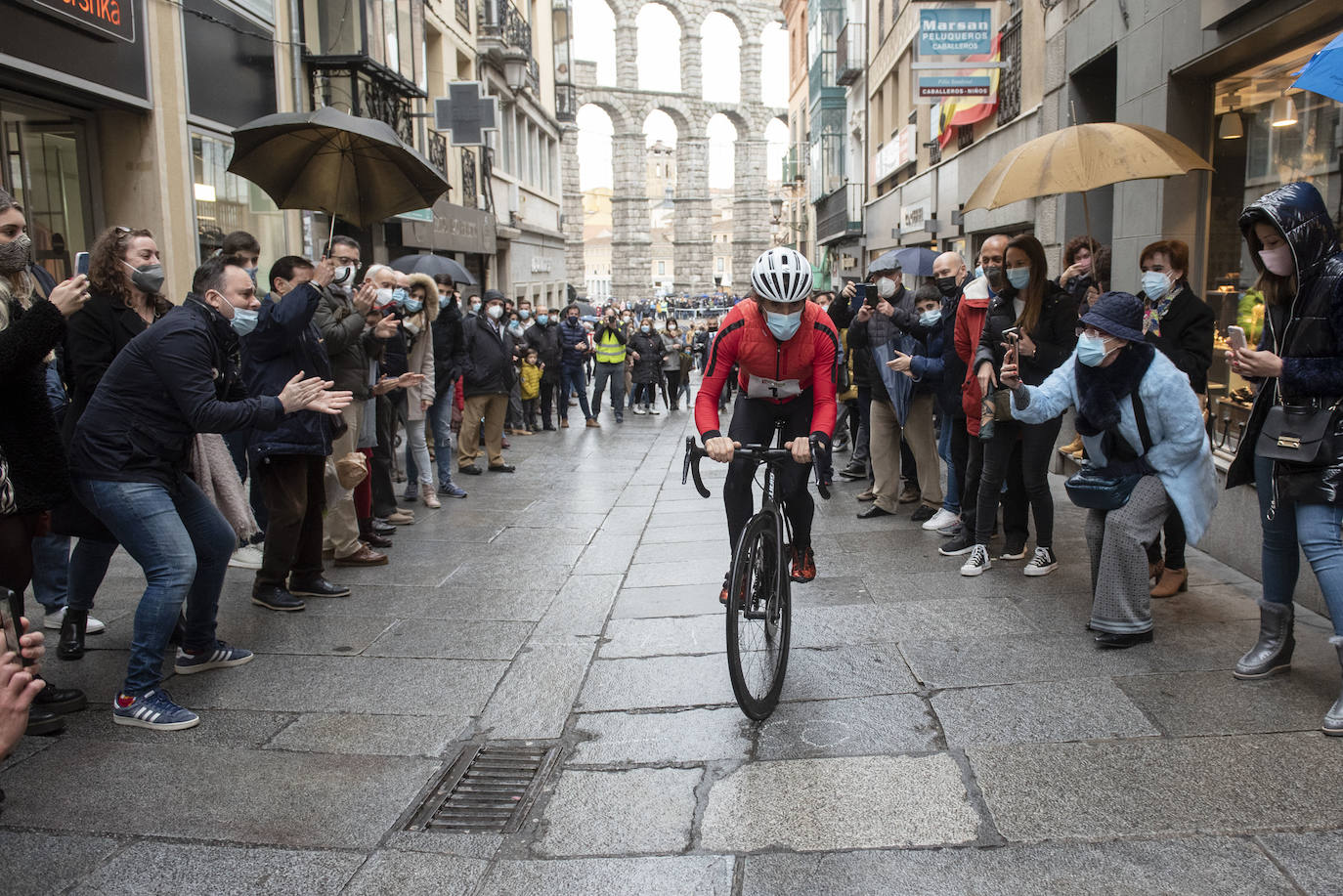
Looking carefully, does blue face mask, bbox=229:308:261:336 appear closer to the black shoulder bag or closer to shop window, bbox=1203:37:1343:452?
the black shoulder bag

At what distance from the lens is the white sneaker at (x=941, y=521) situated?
26.2 feet

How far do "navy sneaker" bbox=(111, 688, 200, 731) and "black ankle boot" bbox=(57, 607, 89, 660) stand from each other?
878 mm

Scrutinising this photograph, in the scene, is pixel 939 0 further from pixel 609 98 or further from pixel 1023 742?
pixel 609 98

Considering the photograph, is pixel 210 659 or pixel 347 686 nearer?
pixel 347 686

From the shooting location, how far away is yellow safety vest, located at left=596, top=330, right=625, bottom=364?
18.7 m

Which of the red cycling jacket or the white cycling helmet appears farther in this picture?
the red cycling jacket

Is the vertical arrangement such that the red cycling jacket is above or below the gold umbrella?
below

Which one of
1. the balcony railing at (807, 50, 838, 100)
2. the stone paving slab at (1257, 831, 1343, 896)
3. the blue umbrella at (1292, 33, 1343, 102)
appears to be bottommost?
the stone paving slab at (1257, 831, 1343, 896)

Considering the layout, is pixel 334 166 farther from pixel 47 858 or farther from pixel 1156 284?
pixel 47 858

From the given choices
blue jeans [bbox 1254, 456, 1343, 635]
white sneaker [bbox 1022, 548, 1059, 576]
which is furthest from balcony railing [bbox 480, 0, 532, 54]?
blue jeans [bbox 1254, 456, 1343, 635]

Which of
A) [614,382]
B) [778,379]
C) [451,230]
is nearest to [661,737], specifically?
[778,379]

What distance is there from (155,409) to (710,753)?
2636 mm

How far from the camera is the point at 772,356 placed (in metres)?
5.10

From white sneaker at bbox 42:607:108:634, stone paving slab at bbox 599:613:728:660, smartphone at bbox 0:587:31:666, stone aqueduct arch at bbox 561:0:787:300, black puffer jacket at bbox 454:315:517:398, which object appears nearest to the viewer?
smartphone at bbox 0:587:31:666
